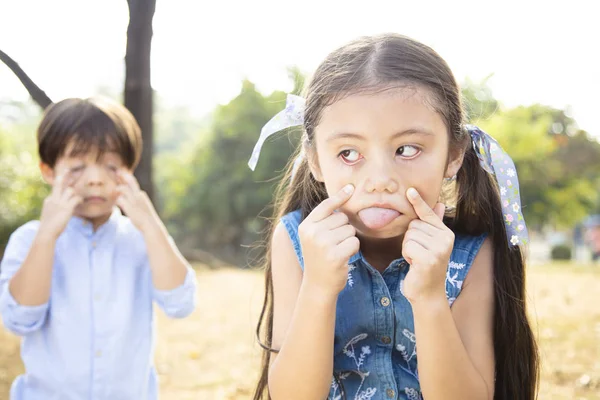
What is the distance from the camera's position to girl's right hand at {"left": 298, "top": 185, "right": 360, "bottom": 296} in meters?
1.81

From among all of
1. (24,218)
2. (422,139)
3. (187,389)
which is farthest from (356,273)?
(24,218)

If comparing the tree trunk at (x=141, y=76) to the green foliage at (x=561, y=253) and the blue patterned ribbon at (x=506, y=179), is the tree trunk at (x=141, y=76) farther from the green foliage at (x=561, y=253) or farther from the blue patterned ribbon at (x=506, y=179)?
the green foliage at (x=561, y=253)

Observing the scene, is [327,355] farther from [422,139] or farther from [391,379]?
[422,139]

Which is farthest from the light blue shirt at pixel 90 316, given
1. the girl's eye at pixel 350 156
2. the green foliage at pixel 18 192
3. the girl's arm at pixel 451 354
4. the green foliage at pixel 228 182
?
the green foliage at pixel 228 182

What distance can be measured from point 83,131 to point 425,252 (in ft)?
5.46

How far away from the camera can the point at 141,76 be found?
3.68 m

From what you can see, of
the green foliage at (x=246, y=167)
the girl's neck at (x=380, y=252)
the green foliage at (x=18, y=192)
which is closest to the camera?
the girl's neck at (x=380, y=252)

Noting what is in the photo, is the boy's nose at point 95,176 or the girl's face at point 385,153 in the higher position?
the boy's nose at point 95,176

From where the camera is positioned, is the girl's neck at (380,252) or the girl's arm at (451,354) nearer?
the girl's arm at (451,354)

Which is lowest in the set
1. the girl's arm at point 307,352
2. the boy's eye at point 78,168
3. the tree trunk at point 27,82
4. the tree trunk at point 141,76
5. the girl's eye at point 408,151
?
the girl's arm at point 307,352

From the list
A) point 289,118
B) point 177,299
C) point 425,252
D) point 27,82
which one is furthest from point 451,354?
point 27,82

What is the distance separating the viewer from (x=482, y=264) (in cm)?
221

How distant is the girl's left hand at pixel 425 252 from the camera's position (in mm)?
1759

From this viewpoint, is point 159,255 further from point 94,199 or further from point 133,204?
point 94,199
